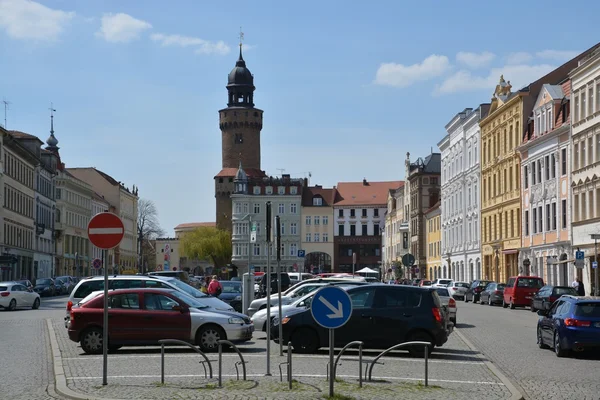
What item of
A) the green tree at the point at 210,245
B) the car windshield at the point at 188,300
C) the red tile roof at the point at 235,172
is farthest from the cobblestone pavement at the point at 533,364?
the red tile roof at the point at 235,172

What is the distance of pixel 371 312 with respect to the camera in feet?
75.8

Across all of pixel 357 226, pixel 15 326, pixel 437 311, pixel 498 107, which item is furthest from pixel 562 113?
→ pixel 357 226

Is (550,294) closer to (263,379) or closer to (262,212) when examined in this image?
(263,379)

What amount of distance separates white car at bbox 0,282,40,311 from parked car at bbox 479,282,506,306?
2316cm

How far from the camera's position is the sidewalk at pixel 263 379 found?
1534 cm

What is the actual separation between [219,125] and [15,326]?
453 ft

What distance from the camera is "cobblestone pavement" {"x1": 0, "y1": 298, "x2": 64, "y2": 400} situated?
1641 centimetres

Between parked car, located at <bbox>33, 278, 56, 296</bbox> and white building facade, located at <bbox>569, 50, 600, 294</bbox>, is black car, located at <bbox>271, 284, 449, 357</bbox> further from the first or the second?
parked car, located at <bbox>33, 278, 56, 296</bbox>

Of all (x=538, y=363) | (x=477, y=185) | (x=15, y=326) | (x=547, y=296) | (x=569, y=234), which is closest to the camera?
(x=538, y=363)

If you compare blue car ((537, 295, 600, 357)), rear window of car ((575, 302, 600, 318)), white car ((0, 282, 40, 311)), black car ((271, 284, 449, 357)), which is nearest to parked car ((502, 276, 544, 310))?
white car ((0, 282, 40, 311))

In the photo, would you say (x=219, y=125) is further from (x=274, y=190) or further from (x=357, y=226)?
(x=357, y=226)

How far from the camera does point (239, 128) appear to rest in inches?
6683

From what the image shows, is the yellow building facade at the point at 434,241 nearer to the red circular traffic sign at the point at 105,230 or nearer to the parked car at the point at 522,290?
the parked car at the point at 522,290

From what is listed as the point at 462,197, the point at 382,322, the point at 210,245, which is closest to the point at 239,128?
the point at 210,245
